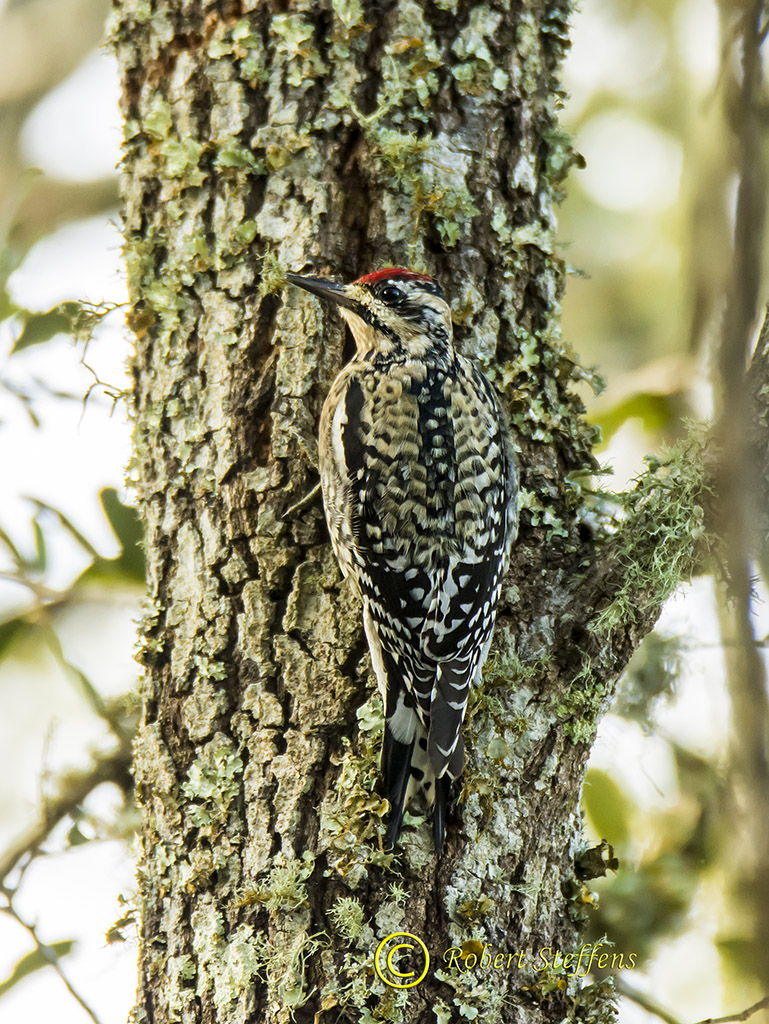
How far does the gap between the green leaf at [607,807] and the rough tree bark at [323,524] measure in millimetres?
1193

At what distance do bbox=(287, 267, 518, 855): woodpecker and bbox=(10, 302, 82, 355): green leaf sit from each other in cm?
96

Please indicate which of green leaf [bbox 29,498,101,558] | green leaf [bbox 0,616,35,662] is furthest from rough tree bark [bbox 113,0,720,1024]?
green leaf [bbox 0,616,35,662]

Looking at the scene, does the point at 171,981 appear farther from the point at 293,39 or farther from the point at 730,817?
the point at 293,39

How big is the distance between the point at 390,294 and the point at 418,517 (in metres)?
0.55

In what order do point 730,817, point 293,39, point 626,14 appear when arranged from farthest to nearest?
point 626,14 < point 293,39 < point 730,817

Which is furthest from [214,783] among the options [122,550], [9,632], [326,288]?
[9,632]

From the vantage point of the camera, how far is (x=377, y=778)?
2203 millimetres

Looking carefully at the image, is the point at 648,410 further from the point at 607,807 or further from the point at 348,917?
the point at 348,917

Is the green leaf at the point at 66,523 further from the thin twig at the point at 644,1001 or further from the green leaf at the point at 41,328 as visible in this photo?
the thin twig at the point at 644,1001

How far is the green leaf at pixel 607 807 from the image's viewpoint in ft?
11.3

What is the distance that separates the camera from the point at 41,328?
10.2 feet

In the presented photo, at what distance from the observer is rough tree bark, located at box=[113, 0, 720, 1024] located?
214 centimetres

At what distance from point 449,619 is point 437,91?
1275mm

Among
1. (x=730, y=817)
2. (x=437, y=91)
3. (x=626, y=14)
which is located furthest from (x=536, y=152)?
(x=626, y=14)
